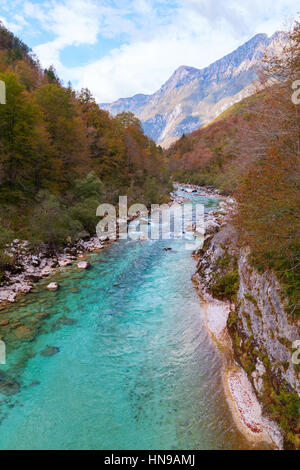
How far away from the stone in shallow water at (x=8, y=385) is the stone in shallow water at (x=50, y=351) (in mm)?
1334

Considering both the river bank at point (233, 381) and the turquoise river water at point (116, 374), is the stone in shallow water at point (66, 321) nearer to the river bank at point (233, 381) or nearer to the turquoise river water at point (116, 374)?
the turquoise river water at point (116, 374)

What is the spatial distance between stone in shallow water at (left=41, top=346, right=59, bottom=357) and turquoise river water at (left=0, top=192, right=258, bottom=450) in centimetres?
16

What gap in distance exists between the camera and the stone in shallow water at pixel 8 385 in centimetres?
793

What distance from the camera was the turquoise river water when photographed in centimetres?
651

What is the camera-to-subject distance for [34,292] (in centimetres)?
1398

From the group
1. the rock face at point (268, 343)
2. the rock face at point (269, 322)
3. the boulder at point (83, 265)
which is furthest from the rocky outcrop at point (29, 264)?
the rock face at point (269, 322)

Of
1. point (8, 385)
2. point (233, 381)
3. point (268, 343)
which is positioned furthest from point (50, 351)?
point (268, 343)

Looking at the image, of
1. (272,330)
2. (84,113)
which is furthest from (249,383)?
(84,113)

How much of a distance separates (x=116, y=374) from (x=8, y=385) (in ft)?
11.1

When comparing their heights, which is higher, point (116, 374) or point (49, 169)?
point (49, 169)

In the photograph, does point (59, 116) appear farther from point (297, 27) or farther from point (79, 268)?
point (297, 27)

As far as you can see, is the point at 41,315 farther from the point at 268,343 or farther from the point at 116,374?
the point at 268,343

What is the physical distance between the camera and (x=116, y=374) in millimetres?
8562

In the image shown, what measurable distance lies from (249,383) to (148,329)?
4439mm
